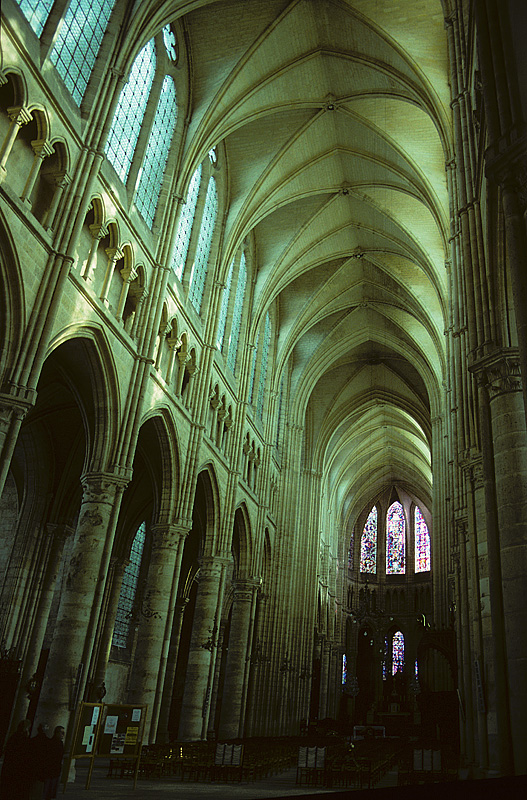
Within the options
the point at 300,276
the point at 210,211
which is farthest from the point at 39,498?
the point at 300,276

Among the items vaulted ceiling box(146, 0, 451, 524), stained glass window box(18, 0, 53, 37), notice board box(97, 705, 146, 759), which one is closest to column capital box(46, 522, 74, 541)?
vaulted ceiling box(146, 0, 451, 524)

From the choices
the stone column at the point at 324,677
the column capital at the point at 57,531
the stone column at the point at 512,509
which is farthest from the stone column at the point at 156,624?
the stone column at the point at 324,677

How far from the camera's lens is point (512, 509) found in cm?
891

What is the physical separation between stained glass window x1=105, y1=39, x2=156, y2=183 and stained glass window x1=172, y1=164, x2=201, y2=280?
107 inches

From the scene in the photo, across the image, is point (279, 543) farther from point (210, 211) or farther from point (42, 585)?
point (210, 211)

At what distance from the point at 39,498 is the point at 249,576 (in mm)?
8597

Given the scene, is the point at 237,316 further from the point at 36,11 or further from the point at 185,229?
the point at 36,11

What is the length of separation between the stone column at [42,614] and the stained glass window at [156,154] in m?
10.7

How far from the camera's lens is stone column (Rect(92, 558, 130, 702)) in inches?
862

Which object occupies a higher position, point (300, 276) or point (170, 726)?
point (300, 276)

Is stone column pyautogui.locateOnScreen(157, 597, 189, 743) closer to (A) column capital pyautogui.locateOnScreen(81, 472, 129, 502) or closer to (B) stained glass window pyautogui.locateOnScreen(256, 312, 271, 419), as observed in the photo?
(B) stained glass window pyautogui.locateOnScreen(256, 312, 271, 419)

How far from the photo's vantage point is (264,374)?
3064cm

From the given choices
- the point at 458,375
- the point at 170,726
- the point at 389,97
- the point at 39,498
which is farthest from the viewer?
the point at 170,726

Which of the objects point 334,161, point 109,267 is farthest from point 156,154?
point 334,161
